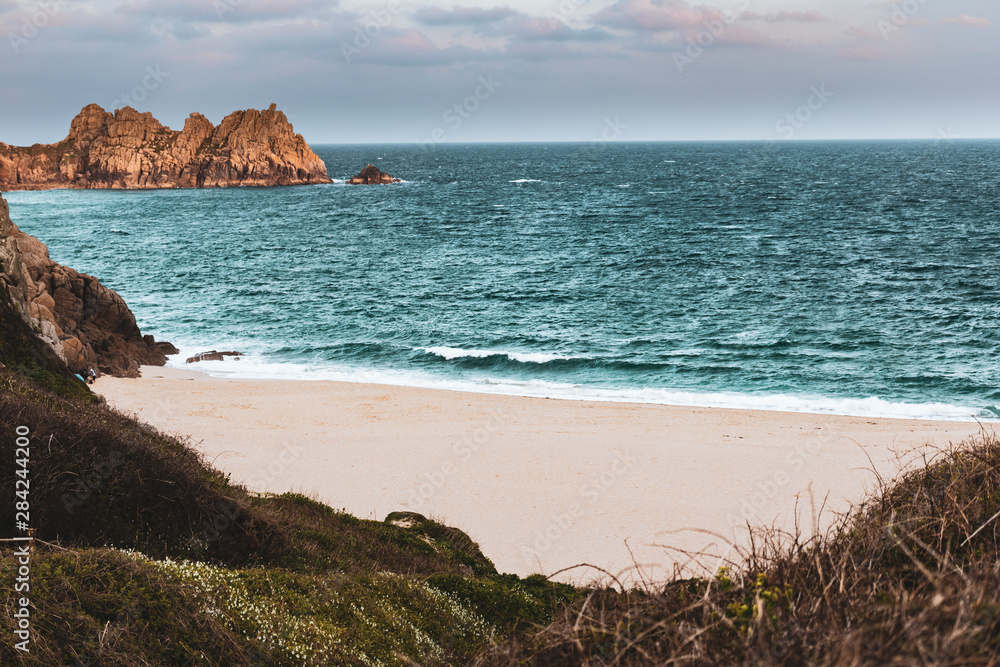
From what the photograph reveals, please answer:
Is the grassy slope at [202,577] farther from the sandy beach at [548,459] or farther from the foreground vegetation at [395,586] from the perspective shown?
the sandy beach at [548,459]

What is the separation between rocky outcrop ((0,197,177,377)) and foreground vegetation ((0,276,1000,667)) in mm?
14527

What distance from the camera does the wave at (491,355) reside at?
102 feet

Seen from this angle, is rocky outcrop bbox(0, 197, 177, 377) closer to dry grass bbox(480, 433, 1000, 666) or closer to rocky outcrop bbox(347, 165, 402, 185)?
dry grass bbox(480, 433, 1000, 666)

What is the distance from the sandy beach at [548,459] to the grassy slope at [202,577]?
3.95 meters

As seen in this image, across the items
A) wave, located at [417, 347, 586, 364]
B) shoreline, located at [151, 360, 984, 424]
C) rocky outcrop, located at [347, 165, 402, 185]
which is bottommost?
shoreline, located at [151, 360, 984, 424]

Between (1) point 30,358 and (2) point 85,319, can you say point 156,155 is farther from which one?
(1) point 30,358

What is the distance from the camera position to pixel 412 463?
1847 centimetres

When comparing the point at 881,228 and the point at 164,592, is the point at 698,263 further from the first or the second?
the point at 164,592

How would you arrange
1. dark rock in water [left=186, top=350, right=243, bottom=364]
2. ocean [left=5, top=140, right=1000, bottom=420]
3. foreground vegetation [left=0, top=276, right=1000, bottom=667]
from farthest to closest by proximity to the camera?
dark rock in water [left=186, top=350, right=243, bottom=364]
ocean [left=5, top=140, right=1000, bottom=420]
foreground vegetation [left=0, top=276, right=1000, bottom=667]

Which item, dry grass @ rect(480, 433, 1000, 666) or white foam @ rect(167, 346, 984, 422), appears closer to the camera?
dry grass @ rect(480, 433, 1000, 666)

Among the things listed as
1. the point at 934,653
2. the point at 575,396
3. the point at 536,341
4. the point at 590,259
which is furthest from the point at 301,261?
the point at 934,653

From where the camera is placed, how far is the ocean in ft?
93.8

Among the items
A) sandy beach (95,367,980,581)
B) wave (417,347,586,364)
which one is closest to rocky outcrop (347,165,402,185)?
wave (417,347,586,364)

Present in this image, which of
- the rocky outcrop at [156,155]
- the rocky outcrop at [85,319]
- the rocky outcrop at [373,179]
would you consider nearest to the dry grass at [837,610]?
the rocky outcrop at [85,319]
